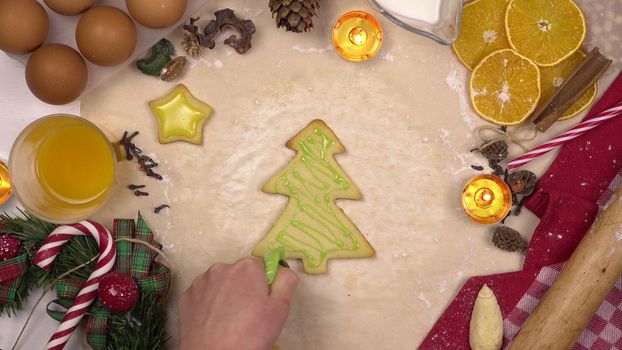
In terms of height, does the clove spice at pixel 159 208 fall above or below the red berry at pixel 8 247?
above

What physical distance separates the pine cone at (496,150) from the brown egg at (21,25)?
3.05ft

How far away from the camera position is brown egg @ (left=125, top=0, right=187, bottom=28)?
1.29 m

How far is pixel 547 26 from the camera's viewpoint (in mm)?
1374

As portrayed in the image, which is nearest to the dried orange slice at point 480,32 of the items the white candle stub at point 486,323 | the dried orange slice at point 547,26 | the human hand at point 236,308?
the dried orange slice at point 547,26

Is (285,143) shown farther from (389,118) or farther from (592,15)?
(592,15)

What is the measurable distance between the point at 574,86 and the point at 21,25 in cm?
110

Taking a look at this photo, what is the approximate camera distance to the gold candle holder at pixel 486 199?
1.39m

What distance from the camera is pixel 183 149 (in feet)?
4.69

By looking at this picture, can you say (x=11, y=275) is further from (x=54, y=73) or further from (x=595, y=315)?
(x=595, y=315)

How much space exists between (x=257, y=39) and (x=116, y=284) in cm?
58

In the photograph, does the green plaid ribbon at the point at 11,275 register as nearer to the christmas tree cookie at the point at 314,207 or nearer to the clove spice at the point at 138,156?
the clove spice at the point at 138,156

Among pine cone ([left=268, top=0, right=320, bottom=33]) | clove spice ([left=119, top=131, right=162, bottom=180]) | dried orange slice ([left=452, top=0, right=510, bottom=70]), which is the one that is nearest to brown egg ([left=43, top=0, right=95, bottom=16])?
clove spice ([left=119, top=131, right=162, bottom=180])

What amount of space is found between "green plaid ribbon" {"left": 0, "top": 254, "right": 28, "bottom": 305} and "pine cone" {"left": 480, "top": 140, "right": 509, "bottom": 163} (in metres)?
0.98

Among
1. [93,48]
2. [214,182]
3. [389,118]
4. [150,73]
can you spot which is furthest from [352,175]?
[93,48]
